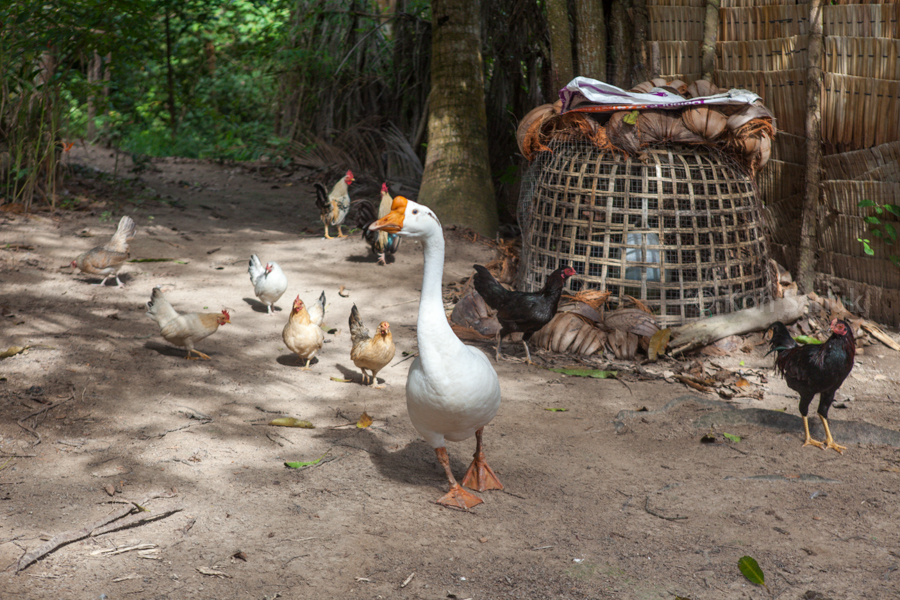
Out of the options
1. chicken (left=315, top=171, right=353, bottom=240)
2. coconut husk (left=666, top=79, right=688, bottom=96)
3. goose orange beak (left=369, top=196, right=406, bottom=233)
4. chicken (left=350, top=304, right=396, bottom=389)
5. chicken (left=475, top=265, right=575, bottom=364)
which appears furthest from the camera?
chicken (left=315, top=171, right=353, bottom=240)

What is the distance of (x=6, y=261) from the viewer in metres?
6.30

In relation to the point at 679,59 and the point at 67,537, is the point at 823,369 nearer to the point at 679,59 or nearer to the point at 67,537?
the point at 67,537

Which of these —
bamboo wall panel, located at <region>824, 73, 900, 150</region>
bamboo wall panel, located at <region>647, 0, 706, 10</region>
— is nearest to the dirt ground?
bamboo wall panel, located at <region>824, 73, 900, 150</region>

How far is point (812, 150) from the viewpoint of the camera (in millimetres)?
5984

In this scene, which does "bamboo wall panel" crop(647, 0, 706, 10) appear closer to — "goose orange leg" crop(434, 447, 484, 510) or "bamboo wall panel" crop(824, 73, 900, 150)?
"bamboo wall panel" crop(824, 73, 900, 150)

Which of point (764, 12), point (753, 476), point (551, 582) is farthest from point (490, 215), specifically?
point (551, 582)

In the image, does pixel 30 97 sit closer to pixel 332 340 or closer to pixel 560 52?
pixel 332 340

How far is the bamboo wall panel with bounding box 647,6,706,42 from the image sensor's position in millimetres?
6594

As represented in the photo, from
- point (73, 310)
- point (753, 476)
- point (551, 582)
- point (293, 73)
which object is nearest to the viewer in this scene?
point (551, 582)

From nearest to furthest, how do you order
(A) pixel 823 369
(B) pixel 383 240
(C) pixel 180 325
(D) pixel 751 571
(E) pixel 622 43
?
(D) pixel 751 571, (A) pixel 823 369, (C) pixel 180 325, (E) pixel 622 43, (B) pixel 383 240

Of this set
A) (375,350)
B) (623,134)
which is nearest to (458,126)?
(623,134)

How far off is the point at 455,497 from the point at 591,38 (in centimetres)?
555

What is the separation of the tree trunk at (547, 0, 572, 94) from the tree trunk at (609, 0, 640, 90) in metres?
0.47

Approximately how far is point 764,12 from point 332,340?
4.99 meters
